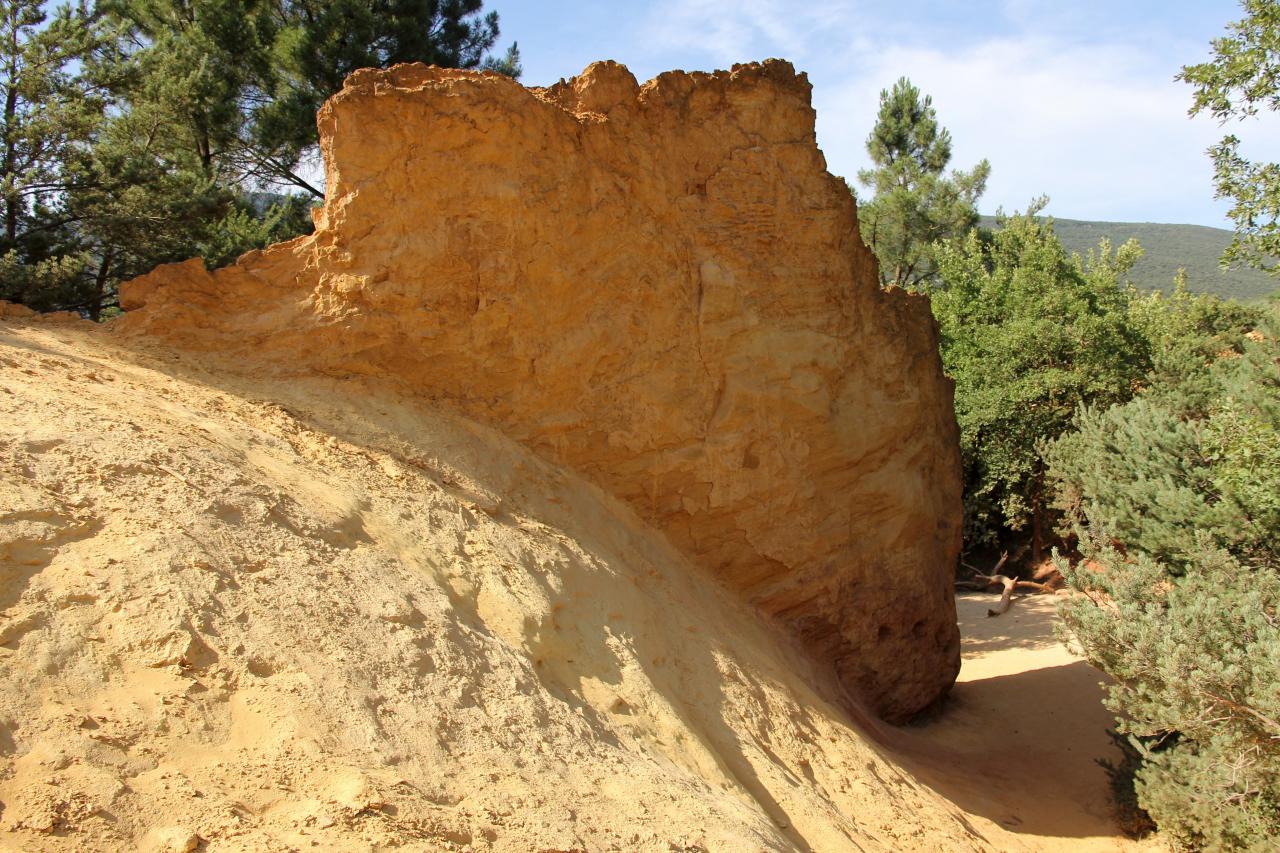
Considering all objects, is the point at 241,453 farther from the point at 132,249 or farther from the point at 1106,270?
the point at 1106,270

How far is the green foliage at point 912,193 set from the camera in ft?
84.1

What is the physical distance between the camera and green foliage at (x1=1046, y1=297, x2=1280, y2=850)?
585 centimetres

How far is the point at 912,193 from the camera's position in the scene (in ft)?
84.5

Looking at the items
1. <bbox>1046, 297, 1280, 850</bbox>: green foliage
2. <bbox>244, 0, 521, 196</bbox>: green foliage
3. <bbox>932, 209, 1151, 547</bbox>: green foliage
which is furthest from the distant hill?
<bbox>1046, 297, 1280, 850</bbox>: green foliage

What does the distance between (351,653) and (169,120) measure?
1142 centimetres

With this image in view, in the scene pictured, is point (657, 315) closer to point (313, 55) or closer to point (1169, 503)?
point (1169, 503)

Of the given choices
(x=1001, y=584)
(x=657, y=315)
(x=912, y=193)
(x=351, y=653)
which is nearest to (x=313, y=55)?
(x=657, y=315)

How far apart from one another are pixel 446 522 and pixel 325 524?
715 millimetres

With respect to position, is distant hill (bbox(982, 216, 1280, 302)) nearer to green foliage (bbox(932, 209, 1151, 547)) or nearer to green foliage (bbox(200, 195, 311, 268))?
green foliage (bbox(932, 209, 1151, 547))

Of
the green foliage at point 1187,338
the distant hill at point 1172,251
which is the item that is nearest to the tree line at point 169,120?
the green foliage at point 1187,338

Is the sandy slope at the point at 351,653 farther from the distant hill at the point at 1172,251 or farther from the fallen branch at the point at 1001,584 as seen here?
the distant hill at the point at 1172,251

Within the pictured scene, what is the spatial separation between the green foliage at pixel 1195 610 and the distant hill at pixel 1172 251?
46.7 metres

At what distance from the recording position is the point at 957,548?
363 inches

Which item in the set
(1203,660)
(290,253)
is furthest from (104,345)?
(1203,660)
